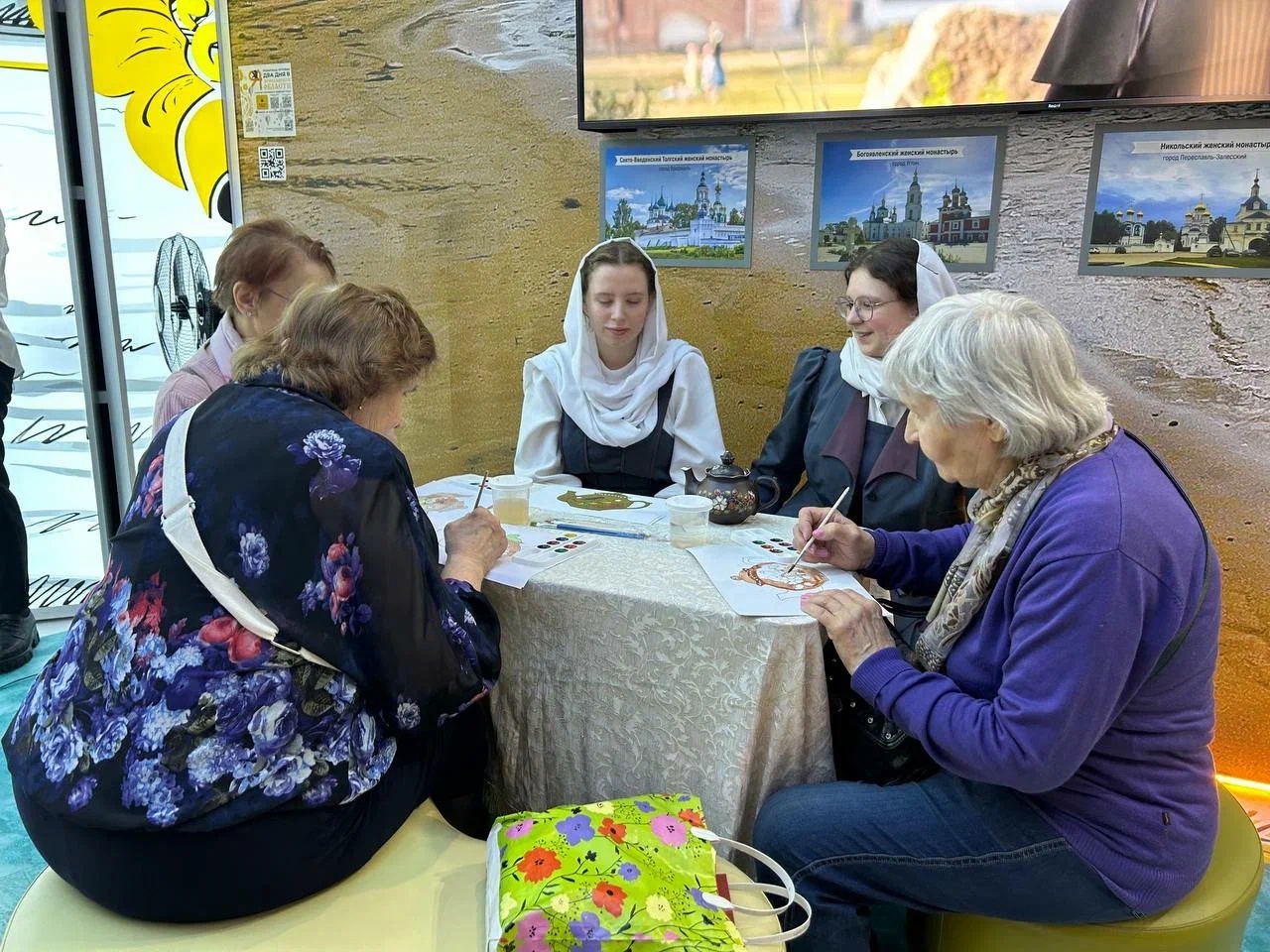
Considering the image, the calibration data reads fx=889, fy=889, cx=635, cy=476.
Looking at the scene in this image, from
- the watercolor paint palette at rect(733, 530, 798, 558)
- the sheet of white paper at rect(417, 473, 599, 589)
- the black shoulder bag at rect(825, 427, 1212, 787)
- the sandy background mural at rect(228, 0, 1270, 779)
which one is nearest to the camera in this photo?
the black shoulder bag at rect(825, 427, 1212, 787)

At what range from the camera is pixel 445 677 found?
1.27 m

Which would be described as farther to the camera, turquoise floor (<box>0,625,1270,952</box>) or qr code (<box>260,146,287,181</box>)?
qr code (<box>260,146,287,181</box>)

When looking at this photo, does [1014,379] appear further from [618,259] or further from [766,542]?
[618,259]

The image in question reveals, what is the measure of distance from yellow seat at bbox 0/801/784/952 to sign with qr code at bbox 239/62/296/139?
2.99m

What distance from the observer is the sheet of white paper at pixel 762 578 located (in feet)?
4.72

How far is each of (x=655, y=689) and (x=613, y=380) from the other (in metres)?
1.37

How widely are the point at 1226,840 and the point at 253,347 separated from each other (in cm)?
175

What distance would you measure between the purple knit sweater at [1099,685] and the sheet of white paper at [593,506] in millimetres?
764

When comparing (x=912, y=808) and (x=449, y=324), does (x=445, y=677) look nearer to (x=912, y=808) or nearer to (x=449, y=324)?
(x=912, y=808)

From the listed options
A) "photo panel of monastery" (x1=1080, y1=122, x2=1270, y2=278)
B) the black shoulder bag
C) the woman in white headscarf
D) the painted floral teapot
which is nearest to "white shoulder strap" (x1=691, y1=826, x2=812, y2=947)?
the black shoulder bag

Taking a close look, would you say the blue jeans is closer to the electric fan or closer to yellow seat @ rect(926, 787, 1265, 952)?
yellow seat @ rect(926, 787, 1265, 952)

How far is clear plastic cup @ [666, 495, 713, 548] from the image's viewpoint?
5.72 ft

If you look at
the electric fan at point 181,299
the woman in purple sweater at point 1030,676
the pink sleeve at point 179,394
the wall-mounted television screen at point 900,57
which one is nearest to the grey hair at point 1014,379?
the woman in purple sweater at point 1030,676

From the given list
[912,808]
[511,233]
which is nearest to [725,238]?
[511,233]
